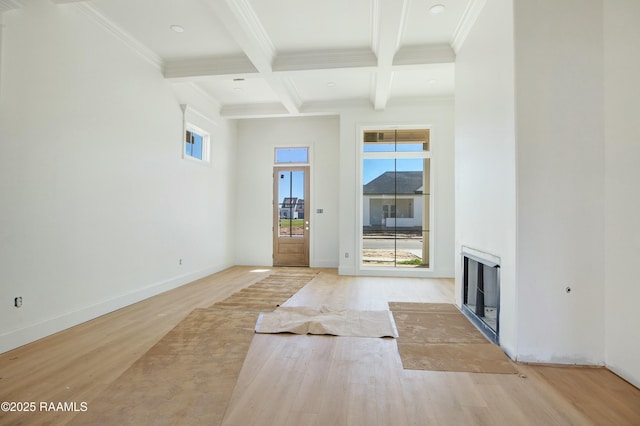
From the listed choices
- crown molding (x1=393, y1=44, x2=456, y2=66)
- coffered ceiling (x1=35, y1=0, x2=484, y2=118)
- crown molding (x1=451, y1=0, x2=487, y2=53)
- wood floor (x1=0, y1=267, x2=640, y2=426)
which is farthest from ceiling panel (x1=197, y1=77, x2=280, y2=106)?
wood floor (x1=0, y1=267, x2=640, y2=426)

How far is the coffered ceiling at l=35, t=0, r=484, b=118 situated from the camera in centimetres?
325

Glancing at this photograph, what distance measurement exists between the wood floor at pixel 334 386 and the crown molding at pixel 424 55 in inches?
134

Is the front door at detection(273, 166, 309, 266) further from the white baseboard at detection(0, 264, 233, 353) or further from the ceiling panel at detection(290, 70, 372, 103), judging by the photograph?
the white baseboard at detection(0, 264, 233, 353)

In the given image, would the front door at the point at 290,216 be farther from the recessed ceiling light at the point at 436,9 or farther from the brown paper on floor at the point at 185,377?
the recessed ceiling light at the point at 436,9

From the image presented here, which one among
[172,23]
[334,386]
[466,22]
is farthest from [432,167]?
[334,386]

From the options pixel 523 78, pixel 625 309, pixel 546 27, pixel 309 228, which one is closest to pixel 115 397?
pixel 625 309

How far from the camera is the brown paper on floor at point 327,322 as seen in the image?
300 centimetres

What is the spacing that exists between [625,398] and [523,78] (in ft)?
7.20

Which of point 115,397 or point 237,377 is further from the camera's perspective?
point 237,377

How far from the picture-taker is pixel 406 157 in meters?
6.07

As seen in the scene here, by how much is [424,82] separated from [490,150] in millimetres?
2707

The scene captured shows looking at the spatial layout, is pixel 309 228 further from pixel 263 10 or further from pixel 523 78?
pixel 523 78

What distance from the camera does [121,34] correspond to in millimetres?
3703

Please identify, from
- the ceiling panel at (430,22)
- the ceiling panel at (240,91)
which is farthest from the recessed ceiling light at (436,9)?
the ceiling panel at (240,91)
